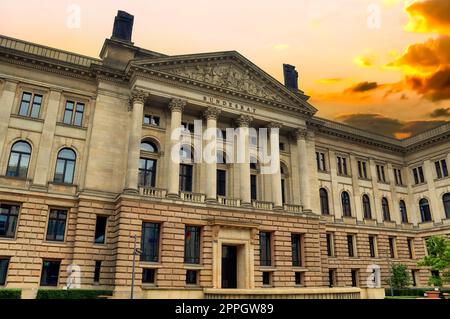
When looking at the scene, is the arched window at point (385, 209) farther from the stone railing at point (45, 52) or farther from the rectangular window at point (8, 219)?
the rectangular window at point (8, 219)

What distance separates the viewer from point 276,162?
135 feet

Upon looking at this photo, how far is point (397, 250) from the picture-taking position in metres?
51.3

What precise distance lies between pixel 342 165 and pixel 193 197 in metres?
26.0

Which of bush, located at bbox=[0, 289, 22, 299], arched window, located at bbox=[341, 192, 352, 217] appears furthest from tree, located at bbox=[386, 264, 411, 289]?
bush, located at bbox=[0, 289, 22, 299]

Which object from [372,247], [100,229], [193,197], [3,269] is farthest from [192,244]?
[372,247]

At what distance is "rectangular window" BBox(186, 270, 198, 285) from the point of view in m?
33.5

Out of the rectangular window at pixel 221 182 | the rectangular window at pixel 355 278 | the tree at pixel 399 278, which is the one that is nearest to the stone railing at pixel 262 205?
the rectangular window at pixel 221 182

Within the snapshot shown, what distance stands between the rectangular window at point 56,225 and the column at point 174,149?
972cm

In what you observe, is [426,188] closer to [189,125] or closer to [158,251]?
[189,125]

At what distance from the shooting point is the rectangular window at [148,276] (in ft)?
104

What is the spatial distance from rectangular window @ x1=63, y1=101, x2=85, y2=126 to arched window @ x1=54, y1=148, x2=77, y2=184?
9.57 ft
